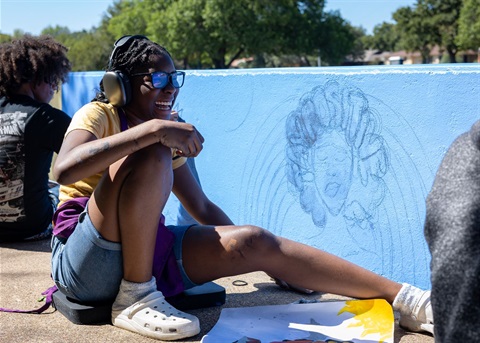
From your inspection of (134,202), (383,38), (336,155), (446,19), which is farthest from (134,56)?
(383,38)

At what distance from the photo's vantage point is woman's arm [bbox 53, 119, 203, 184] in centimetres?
263

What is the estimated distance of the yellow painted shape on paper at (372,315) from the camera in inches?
107

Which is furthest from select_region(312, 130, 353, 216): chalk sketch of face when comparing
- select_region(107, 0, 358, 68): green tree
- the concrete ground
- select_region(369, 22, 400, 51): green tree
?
select_region(369, 22, 400, 51): green tree

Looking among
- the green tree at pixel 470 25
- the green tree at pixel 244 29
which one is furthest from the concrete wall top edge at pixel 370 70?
the green tree at pixel 470 25

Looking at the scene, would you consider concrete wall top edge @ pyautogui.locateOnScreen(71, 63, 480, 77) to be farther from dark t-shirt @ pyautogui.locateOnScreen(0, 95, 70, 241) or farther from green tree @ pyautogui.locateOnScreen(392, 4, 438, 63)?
green tree @ pyautogui.locateOnScreen(392, 4, 438, 63)

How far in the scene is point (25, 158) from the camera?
4535 mm

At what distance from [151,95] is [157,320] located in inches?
39.4

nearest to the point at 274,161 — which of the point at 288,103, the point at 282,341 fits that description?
the point at 288,103

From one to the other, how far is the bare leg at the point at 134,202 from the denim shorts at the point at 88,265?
1.7 inches

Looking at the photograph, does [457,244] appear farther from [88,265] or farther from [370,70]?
[370,70]

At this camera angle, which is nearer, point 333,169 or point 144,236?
point 144,236

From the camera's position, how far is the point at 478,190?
1.53 meters

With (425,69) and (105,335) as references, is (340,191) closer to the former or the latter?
(425,69)

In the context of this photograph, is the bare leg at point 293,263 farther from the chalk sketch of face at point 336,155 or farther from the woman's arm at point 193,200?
the chalk sketch of face at point 336,155
